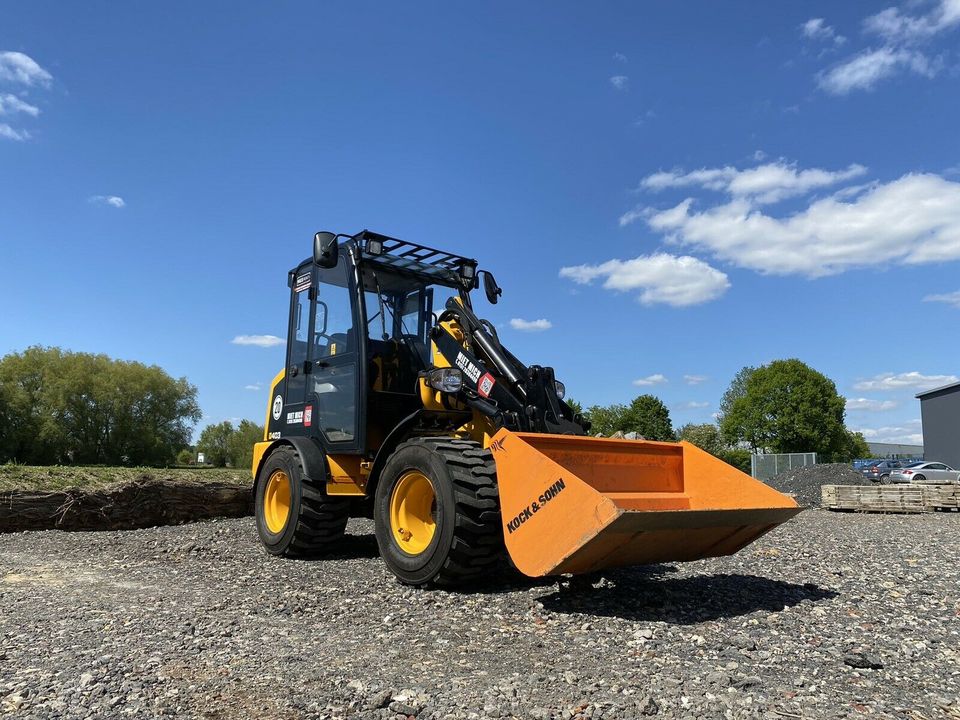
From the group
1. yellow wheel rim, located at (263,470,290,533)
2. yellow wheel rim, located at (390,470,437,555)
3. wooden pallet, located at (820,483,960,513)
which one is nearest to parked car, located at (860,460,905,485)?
wooden pallet, located at (820,483,960,513)

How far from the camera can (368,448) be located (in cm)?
750

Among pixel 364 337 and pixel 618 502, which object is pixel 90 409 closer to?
pixel 364 337

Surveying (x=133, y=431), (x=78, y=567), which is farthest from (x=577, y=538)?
(x=133, y=431)

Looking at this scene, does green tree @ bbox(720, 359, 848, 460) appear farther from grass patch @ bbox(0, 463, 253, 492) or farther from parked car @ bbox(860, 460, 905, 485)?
grass patch @ bbox(0, 463, 253, 492)

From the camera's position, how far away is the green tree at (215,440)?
5603 cm

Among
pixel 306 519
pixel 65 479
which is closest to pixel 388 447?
pixel 306 519

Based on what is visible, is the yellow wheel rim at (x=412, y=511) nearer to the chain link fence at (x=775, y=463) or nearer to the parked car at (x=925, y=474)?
the chain link fence at (x=775, y=463)

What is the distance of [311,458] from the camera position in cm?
775

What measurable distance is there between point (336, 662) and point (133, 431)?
4829 cm

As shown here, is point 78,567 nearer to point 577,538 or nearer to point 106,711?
point 106,711

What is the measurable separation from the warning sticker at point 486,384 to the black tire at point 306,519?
2228 millimetres

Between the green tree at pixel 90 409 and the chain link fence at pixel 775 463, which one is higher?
the green tree at pixel 90 409

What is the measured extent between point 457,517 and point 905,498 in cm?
1837

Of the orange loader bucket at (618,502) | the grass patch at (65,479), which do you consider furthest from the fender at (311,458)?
the grass patch at (65,479)
